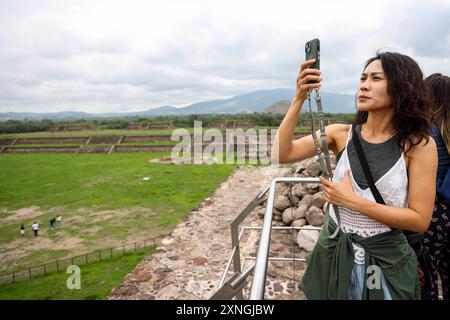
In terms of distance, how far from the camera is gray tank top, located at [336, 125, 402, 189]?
129 cm

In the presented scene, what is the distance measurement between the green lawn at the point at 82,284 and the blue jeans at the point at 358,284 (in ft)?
18.2

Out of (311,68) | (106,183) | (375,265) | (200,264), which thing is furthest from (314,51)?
(106,183)

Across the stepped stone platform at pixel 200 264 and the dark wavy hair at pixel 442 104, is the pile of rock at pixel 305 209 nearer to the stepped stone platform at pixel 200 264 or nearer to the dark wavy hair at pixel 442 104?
the stepped stone platform at pixel 200 264

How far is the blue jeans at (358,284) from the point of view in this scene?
Answer: 1317mm

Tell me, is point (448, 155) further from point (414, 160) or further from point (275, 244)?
point (275, 244)

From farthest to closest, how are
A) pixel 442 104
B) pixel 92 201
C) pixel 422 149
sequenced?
pixel 92 201, pixel 442 104, pixel 422 149

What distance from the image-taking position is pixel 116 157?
2623 centimetres

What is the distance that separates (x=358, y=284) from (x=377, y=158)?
552 millimetres

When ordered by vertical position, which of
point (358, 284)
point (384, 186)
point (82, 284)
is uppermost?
point (384, 186)

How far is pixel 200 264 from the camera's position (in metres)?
5.98

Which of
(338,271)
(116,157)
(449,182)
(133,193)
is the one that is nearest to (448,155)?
(449,182)

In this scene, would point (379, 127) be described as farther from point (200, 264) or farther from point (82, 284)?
point (82, 284)
